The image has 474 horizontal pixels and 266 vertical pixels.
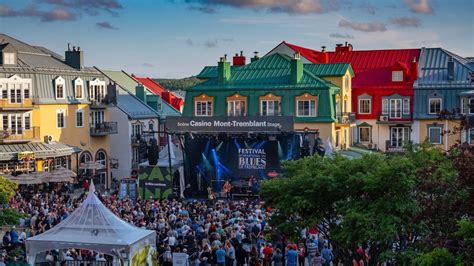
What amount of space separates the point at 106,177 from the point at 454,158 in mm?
42198

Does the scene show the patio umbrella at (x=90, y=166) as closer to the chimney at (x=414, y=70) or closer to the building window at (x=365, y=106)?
the building window at (x=365, y=106)

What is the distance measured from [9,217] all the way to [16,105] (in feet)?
68.3

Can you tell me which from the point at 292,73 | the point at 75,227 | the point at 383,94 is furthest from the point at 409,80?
the point at 75,227

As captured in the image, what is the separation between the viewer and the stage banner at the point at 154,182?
142 feet

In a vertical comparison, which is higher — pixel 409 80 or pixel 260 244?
pixel 409 80

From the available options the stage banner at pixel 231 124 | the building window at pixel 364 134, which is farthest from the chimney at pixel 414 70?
the stage banner at pixel 231 124

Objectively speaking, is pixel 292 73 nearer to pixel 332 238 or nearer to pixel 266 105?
pixel 266 105

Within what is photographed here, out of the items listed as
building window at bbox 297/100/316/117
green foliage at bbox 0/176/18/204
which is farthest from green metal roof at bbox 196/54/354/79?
green foliage at bbox 0/176/18/204

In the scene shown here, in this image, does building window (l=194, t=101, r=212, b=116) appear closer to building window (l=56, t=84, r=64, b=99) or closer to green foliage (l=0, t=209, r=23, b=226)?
building window (l=56, t=84, r=64, b=99)

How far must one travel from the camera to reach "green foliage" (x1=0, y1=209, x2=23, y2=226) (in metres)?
29.1

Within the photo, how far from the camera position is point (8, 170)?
155 ft

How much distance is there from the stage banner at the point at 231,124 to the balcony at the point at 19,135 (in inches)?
415

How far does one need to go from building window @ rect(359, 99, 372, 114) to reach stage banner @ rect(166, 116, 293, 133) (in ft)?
48.7

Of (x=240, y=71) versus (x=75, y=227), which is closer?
(x=75, y=227)
